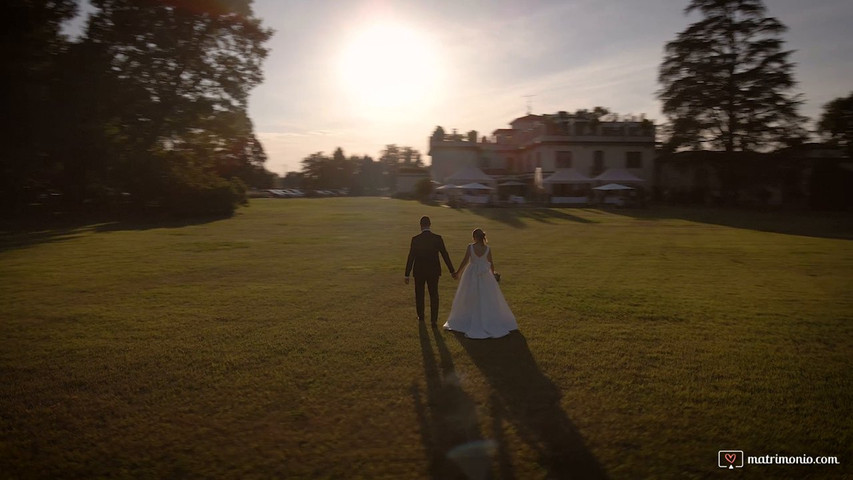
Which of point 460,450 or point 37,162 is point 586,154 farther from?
point 460,450

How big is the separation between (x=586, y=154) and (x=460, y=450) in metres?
53.2

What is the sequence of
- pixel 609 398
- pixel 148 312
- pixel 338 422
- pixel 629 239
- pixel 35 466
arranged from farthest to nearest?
pixel 629 239, pixel 148 312, pixel 609 398, pixel 338 422, pixel 35 466

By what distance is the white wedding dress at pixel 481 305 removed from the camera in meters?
8.26

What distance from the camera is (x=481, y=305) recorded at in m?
8.33

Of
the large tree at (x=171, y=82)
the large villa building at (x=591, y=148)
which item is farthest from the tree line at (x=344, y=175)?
→ the large tree at (x=171, y=82)

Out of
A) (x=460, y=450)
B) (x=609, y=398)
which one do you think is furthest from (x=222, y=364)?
(x=609, y=398)

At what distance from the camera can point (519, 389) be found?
600cm

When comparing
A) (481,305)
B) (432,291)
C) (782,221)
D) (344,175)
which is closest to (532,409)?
(481,305)

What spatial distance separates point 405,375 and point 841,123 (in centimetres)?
5216

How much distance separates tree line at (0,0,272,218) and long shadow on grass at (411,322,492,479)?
30.0 metres

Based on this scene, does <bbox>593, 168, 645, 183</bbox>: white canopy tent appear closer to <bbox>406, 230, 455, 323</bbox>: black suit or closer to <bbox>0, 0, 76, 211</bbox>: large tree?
<bbox>0, 0, 76, 211</bbox>: large tree

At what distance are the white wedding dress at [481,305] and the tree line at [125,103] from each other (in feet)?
94.2

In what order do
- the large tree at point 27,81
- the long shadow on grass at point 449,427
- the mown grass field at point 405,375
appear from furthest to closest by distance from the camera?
the large tree at point 27,81 < the mown grass field at point 405,375 < the long shadow on grass at point 449,427

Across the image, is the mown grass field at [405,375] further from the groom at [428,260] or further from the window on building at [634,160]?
the window on building at [634,160]
